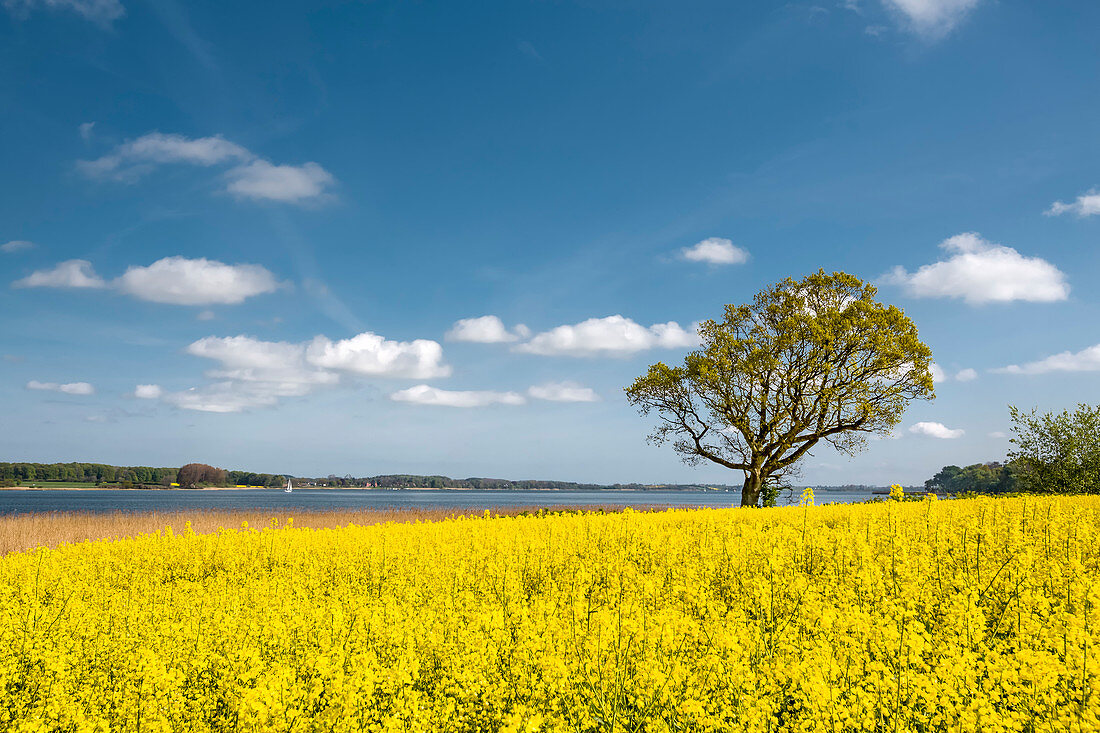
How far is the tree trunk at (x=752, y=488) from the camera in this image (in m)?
24.5

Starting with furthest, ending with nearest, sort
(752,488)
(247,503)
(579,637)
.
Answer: (247,503)
(752,488)
(579,637)

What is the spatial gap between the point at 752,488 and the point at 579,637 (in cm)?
2172

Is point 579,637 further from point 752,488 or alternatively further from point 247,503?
point 247,503

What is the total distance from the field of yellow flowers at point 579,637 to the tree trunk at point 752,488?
15.4m

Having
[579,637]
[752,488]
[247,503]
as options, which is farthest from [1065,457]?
[247,503]

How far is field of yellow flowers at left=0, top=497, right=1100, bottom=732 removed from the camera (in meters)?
3.72

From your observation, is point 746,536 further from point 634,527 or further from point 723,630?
point 723,630

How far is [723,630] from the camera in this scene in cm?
467

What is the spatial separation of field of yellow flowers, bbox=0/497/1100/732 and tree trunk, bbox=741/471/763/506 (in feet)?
50.6

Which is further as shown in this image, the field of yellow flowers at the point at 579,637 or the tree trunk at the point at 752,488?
the tree trunk at the point at 752,488

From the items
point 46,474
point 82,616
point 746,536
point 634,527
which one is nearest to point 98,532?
point 82,616

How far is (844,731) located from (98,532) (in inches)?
834

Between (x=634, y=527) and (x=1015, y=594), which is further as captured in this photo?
(x=634, y=527)

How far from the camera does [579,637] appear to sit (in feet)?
15.6
